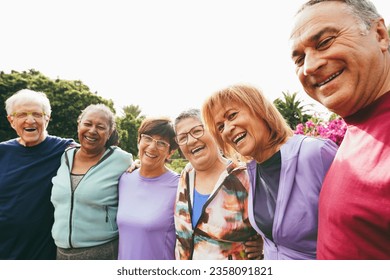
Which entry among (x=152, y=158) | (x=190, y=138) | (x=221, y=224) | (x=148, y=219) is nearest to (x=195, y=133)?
(x=190, y=138)

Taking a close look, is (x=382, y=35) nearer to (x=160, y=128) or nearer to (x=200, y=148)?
(x=200, y=148)

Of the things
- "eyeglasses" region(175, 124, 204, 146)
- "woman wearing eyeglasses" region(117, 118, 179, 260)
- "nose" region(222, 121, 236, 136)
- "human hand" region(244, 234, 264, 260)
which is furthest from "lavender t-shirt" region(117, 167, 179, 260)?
"nose" region(222, 121, 236, 136)

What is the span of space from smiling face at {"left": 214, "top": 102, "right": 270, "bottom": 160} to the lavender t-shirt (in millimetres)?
1083

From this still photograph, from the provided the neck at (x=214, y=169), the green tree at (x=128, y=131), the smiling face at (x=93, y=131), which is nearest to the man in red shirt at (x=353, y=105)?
the neck at (x=214, y=169)

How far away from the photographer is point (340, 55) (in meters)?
1.51

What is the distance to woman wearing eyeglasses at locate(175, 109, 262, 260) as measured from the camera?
95.7 inches

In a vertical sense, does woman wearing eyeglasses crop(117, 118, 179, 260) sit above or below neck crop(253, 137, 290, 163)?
below

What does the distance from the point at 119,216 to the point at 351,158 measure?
2.37 meters

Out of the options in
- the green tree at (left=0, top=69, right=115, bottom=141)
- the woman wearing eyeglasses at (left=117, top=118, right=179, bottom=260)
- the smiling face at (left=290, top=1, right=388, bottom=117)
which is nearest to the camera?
the smiling face at (left=290, top=1, right=388, bottom=117)

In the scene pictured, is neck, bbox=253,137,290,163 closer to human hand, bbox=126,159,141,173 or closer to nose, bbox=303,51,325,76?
nose, bbox=303,51,325,76

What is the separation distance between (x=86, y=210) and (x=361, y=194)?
2754 millimetres

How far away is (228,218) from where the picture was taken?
8.05 feet

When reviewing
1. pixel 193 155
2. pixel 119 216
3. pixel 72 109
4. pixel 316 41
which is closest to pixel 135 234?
pixel 119 216

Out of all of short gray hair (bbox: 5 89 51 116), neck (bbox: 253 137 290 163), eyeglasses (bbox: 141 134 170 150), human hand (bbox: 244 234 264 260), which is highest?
short gray hair (bbox: 5 89 51 116)
